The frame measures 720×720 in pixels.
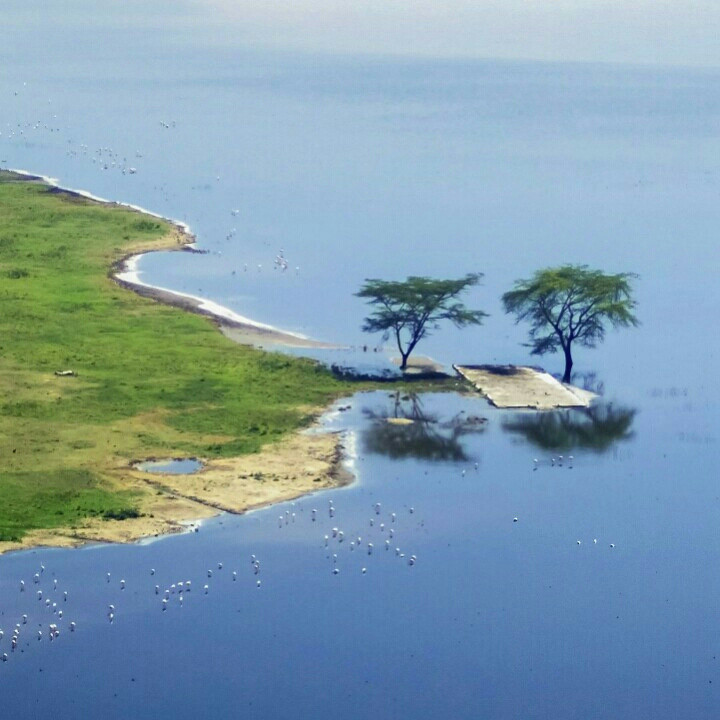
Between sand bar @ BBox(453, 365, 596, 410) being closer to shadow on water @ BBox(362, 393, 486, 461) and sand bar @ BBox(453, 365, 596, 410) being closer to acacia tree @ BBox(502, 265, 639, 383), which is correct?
acacia tree @ BBox(502, 265, 639, 383)

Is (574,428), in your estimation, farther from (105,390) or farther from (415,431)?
(105,390)

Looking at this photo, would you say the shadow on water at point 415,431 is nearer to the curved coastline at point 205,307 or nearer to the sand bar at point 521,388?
the sand bar at point 521,388

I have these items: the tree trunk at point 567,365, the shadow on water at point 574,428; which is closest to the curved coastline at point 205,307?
the tree trunk at point 567,365

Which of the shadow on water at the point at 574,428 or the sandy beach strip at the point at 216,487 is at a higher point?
the shadow on water at the point at 574,428

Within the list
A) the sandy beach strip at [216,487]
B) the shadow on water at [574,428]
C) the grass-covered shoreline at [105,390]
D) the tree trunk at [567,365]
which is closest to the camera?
the sandy beach strip at [216,487]

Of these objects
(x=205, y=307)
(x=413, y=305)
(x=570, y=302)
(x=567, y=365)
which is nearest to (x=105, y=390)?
(x=413, y=305)

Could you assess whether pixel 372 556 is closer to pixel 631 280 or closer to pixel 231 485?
pixel 231 485

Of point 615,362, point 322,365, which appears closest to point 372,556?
point 322,365

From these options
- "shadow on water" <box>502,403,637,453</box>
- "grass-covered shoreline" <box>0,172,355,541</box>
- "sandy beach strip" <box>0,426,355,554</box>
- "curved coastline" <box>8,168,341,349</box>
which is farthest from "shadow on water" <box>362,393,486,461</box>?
"curved coastline" <box>8,168,341,349</box>
